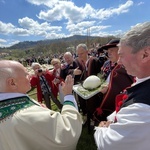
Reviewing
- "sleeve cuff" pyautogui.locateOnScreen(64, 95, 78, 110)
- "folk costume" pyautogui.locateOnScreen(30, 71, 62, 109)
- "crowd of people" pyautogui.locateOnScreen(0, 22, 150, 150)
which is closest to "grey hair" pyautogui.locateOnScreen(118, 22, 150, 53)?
"crowd of people" pyautogui.locateOnScreen(0, 22, 150, 150)

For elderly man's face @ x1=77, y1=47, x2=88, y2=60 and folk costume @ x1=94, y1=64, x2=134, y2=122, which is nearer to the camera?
folk costume @ x1=94, y1=64, x2=134, y2=122

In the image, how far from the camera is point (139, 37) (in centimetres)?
123

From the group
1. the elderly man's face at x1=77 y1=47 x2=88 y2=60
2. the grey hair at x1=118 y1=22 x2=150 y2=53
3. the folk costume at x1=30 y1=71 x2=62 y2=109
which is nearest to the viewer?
the grey hair at x1=118 y1=22 x2=150 y2=53

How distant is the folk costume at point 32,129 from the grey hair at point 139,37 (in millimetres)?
712

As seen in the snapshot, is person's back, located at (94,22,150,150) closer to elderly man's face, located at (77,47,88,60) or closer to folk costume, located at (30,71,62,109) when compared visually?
elderly man's face, located at (77,47,88,60)

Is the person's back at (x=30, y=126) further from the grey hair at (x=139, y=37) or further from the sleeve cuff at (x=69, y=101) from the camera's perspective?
the grey hair at (x=139, y=37)

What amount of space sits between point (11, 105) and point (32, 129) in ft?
0.81

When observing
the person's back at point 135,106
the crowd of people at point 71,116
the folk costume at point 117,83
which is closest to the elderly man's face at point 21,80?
the crowd of people at point 71,116

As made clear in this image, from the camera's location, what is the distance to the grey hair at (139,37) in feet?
3.98

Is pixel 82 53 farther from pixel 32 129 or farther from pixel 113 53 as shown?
pixel 32 129

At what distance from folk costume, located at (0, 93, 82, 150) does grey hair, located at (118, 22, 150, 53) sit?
0.71 metres

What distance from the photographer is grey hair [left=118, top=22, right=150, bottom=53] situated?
121 cm

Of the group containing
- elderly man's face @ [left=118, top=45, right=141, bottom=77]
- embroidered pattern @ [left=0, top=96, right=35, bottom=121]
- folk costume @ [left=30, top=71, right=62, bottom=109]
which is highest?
elderly man's face @ [left=118, top=45, right=141, bottom=77]

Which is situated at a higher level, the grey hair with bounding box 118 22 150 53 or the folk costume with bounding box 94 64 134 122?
the grey hair with bounding box 118 22 150 53
